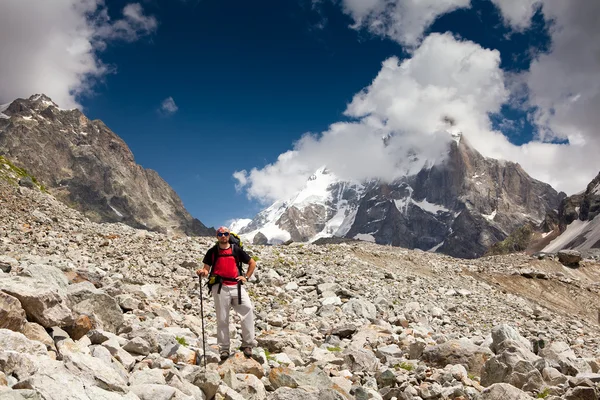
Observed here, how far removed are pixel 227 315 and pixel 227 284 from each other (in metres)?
0.65

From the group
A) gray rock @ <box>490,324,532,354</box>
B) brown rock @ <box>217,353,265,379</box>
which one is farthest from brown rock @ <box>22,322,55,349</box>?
gray rock @ <box>490,324,532,354</box>

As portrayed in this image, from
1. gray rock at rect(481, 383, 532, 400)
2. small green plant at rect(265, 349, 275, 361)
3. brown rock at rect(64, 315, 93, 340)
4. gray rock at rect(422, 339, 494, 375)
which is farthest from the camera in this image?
gray rock at rect(422, 339, 494, 375)

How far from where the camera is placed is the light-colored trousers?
9.04 m

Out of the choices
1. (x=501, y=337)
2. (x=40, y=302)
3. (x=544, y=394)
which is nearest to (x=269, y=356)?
(x=40, y=302)

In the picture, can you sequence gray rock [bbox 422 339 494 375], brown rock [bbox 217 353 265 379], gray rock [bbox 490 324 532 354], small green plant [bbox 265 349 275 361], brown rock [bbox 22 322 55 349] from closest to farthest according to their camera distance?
brown rock [bbox 22 322 55 349]
brown rock [bbox 217 353 265 379]
small green plant [bbox 265 349 275 361]
gray rock [bbox 422 339 494 375]
gray rock [bbox 490 324 532 354]

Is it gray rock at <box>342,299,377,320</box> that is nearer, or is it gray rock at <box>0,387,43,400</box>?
gray rock at <box>0,387,43,400</box>

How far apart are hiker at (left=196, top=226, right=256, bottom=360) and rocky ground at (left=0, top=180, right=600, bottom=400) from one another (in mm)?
590

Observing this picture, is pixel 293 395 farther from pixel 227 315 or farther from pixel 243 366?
pixel 227 315

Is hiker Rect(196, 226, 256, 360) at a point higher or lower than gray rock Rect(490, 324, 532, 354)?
higher

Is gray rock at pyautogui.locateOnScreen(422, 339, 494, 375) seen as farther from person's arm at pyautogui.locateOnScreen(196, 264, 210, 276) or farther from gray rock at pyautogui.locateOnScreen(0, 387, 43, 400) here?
gray rock at pyautogui.locateOnScreen(0, 387, 43, 400)

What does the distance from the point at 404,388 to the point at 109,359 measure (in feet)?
16.3

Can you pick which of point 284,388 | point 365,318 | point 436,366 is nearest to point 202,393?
point 284,388

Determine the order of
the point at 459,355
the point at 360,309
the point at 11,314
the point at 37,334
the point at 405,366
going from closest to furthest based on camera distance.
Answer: the point at 11,314 < the point at 37,334 < the point at 405,366 < the point at 459,355 < the point at 360,309

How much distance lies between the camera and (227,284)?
9352 millimetres
